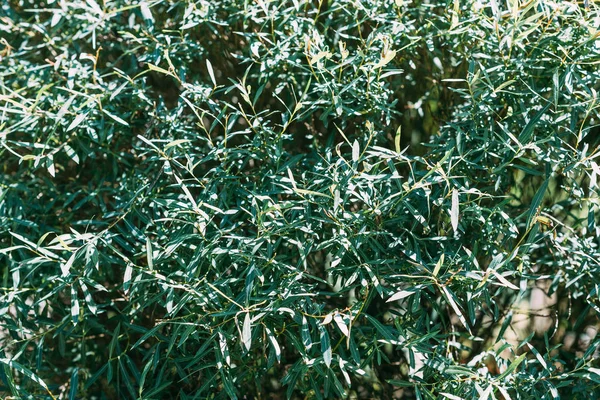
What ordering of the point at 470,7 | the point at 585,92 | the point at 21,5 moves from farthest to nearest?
1. the point at 21,5
2. the point at 470,7
3. the point at 585,92

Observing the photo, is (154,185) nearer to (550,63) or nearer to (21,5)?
(21,5)

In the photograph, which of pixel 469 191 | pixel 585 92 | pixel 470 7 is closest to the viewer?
pixel 469 191

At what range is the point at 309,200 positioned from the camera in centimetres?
177

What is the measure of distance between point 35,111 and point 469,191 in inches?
48.7

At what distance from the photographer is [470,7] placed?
1995mm

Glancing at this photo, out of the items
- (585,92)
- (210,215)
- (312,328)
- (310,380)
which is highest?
(585,92)

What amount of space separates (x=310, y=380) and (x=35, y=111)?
1.08 metres

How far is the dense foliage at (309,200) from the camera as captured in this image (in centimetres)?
180

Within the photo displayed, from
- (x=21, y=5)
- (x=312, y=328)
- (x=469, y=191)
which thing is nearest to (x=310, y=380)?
(x=312, y=328)

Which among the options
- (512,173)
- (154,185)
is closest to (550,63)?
(512,173)

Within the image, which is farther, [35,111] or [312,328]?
[35,111]

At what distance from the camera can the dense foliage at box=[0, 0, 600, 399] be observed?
70.7 inches

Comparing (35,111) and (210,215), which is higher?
(35,111)

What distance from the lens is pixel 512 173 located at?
2.26 m
